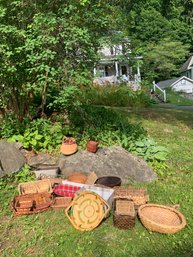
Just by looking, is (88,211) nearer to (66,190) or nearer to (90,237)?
(90,237)

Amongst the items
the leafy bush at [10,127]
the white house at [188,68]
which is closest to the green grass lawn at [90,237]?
the leafy bush at [10,127]

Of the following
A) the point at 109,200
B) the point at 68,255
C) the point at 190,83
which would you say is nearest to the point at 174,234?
the point at 109,200

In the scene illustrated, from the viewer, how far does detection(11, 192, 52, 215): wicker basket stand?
405 centimetres

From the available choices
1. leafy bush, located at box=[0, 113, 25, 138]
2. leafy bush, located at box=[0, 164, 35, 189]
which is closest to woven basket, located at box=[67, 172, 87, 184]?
leafy bush, located at box=[0, 164, 35, 189]

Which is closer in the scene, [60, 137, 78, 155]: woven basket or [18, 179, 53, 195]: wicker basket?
[18, 179, 53, 195]: wicker basket

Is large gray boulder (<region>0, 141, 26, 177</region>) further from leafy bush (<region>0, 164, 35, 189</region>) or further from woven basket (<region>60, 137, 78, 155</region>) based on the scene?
woven basket (<region>60, 137, 78, 155</region>)

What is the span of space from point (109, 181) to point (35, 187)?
1.20 m

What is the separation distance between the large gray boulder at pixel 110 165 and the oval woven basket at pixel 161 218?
1.27 meters

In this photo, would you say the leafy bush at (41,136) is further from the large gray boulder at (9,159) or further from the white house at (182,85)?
the white house at (182,85)

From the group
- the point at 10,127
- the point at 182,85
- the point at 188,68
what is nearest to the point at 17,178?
the point at 10,127

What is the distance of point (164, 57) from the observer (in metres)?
36.8

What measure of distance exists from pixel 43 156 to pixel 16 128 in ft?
3.14

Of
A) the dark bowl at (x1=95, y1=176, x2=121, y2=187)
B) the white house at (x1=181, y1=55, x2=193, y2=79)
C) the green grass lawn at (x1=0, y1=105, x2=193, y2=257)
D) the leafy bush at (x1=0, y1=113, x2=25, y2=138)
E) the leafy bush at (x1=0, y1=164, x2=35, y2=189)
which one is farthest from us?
the white house at (x1=181, y1=55, x2=193, y2=79)

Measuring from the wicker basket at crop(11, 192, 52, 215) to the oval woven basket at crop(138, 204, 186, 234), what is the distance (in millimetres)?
1393
